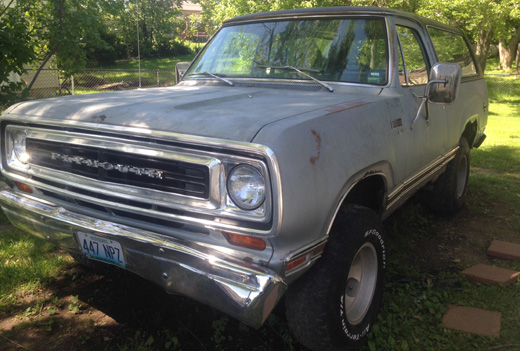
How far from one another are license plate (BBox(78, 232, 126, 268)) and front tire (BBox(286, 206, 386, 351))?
876 millimetres

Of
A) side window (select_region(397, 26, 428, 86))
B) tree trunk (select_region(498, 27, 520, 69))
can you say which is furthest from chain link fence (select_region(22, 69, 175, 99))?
tree trunk (select_region(498, 27, 520, 69))

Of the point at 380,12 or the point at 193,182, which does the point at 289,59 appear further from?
the point at 193,182

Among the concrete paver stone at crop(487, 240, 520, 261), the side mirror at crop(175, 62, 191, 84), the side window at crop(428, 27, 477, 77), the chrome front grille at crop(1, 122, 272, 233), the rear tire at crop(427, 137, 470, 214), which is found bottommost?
the concrete paver stone at crop(487, 240, 520, 261)

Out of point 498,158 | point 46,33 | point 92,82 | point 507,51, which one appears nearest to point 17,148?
point 46,33

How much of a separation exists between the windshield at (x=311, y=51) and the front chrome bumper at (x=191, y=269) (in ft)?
5.62

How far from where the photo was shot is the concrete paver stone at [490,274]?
341 cm

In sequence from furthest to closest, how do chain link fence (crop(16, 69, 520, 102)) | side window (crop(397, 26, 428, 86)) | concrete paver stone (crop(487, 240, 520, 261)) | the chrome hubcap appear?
chain link fence (crop(16, 69, 520, 102)), concrete paver stone (crop(487, 240, 520, 261)), side window (crop(397, 26, 428, 86)), the chrome hubcap

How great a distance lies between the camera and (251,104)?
2.58 meters

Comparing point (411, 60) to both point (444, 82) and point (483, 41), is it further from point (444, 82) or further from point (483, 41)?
point (483, 41)

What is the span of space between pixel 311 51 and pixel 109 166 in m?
1.74

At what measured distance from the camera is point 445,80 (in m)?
3.01

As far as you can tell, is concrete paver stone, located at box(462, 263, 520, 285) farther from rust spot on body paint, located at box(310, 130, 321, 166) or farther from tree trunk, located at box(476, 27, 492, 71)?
tree trunk, located at box(476, 27, 492, 71)

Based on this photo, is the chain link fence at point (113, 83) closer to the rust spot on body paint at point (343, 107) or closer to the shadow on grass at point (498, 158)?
the shadow on grass at point (498, 158)

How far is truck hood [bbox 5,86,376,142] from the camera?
82.7 inches
